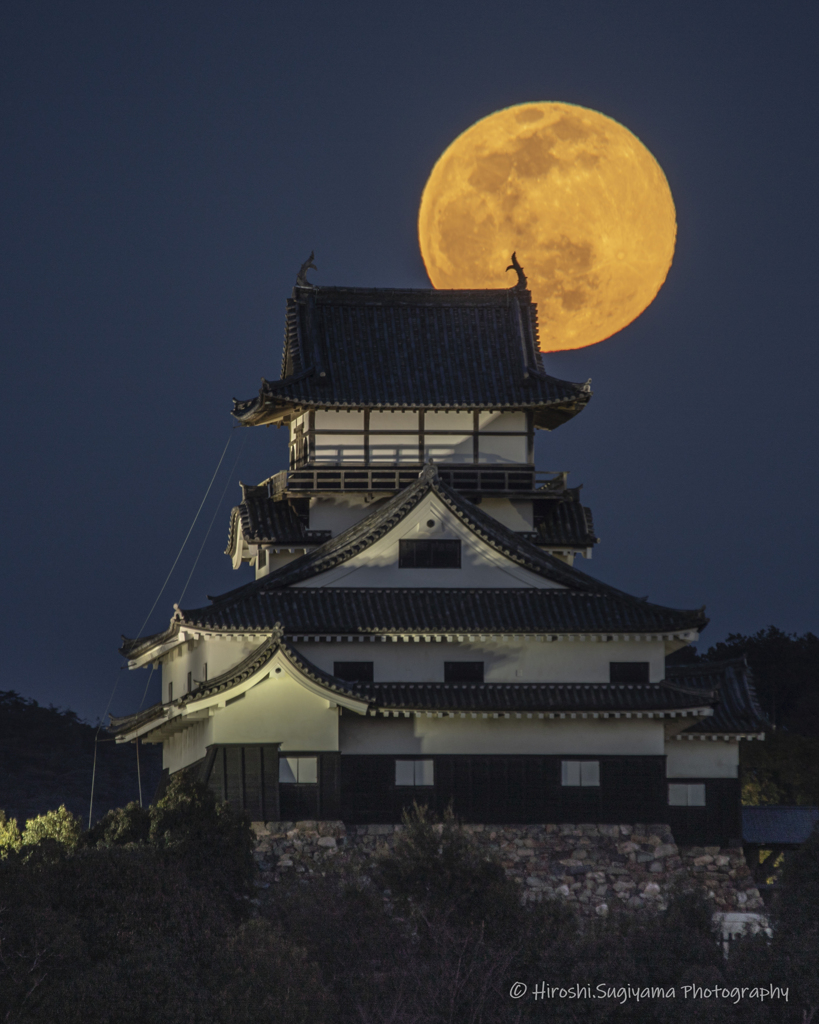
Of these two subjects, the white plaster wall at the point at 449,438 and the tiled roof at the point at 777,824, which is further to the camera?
the white plaster wall at the point at 449,438

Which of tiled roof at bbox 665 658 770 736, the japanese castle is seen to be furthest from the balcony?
tiled roof at bbox 665 658 770 736

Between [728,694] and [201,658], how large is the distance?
Answer: 1452 centimetres

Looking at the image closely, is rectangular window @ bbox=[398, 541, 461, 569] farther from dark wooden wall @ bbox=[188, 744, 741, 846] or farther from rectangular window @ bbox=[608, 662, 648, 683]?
dark wooden wall @ bbox=[188, 744, 741, 846]

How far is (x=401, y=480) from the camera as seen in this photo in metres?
48.7

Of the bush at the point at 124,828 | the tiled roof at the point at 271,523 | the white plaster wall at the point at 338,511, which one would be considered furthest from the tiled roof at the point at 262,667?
the white plaster wall at the point at 338,511

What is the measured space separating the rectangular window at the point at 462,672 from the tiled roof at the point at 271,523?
7582 millimetres

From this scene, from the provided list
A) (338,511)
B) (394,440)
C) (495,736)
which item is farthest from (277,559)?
(495,736)

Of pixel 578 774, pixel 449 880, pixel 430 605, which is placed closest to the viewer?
pixel 449 880

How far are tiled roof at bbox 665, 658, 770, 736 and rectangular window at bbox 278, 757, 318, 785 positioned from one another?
31.3 ft

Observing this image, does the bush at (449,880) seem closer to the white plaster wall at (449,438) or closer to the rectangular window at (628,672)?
the rectangular window at (628,672)

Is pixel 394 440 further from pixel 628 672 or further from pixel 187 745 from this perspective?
pixel 187 745

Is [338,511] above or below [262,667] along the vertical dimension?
above

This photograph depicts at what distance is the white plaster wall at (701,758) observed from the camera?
44938 mm

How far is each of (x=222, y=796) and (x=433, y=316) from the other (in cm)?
1831
